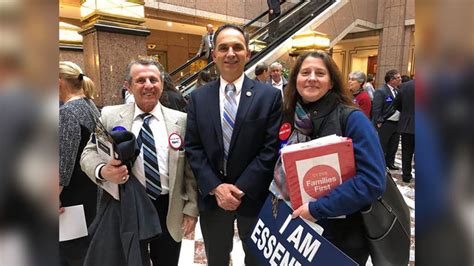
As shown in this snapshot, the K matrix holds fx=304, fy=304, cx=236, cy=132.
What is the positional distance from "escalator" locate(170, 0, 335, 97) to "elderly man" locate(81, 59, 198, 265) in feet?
17.0

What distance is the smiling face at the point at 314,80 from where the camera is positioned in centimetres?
146

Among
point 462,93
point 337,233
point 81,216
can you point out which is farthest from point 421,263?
point 81,216

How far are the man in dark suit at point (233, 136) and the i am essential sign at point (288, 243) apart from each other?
0.20 meters

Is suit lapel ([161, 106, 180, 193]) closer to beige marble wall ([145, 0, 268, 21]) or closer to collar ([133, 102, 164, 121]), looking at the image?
collar ([133, 102, 164, 121])

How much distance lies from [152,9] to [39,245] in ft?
34.2

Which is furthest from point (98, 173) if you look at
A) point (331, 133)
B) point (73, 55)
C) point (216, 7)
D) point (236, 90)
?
point (216, 7)

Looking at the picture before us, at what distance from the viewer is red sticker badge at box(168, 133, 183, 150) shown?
166 cm

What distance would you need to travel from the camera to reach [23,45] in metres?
0.25

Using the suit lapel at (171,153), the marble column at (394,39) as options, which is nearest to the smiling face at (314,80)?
the suit lapel at (171,153)

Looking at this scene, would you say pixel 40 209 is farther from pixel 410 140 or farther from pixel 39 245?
pixel 410 140

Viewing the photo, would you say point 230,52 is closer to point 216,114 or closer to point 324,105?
point 216,114

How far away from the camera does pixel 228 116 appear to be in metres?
1.71

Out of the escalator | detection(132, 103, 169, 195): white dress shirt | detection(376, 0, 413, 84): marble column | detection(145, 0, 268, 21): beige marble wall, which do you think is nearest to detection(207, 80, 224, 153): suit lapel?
detection(132, 103, 169, 195): white dress shirt

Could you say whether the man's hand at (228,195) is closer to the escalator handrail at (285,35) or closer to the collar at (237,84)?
the collar at (237,84)
